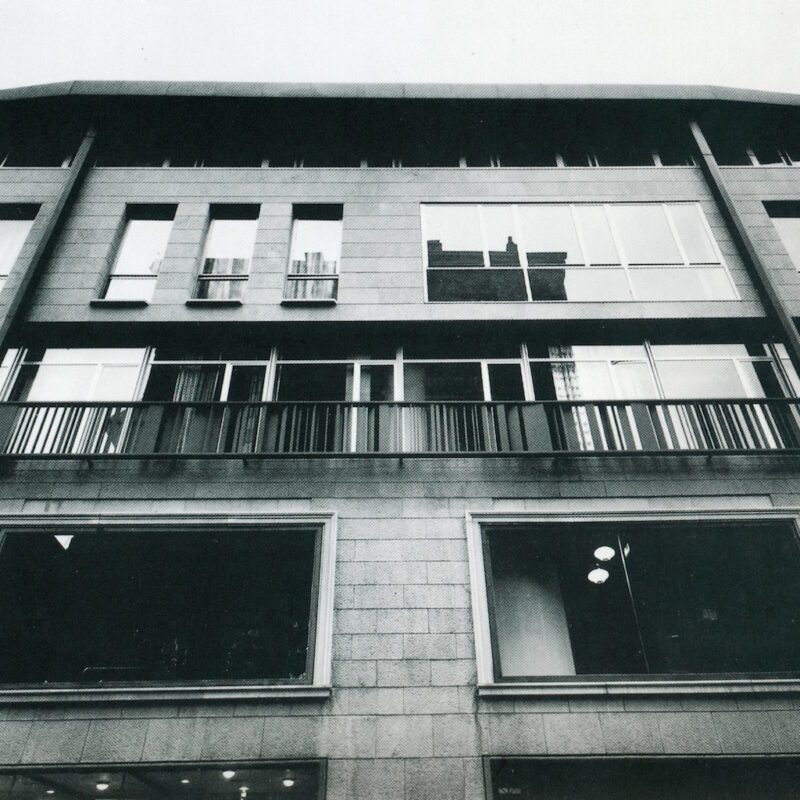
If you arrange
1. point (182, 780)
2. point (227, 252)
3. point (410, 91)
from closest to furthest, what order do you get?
point (182, 780) < point (227, 252) < point (410, 91)

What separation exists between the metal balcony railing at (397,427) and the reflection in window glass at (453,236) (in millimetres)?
3845

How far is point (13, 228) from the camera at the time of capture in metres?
13.0

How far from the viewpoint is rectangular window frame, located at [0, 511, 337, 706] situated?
7.45 m

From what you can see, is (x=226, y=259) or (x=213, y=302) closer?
(x=213, y=302)

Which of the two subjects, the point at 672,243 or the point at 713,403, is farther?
the point at 672,243

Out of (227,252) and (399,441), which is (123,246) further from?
(399,441)

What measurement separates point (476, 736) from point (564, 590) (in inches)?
99.4

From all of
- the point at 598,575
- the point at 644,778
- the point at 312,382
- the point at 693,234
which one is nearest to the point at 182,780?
the point at 644,778

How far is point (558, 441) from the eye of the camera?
9961mm

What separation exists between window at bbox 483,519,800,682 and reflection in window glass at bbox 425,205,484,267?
6141 mm

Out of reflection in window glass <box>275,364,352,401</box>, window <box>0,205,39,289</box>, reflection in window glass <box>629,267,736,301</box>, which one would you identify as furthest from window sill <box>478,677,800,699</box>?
window <box>0,205,39,289</box>

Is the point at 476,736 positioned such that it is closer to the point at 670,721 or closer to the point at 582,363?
the point at 670,721

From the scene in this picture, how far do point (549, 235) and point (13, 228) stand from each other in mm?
11908

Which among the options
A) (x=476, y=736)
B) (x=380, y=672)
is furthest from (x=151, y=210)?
(x=476, y=736)
